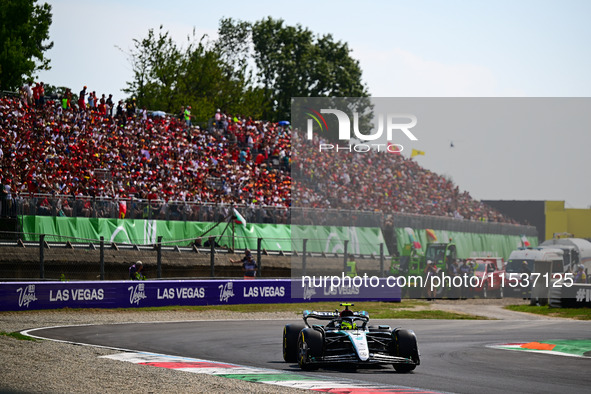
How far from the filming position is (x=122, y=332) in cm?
1853

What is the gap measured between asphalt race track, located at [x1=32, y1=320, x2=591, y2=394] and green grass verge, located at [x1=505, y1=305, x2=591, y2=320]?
3.97 meters

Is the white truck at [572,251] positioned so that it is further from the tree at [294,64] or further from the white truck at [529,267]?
the tree at [294,64]

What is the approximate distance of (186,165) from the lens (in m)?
36.9

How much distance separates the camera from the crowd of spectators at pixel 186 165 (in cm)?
3084

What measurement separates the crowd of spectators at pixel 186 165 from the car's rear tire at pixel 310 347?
17.9 metres

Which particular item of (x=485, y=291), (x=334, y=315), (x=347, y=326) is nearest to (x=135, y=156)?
(x=485, y=291)

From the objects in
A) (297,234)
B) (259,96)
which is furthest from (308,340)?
(259,96)

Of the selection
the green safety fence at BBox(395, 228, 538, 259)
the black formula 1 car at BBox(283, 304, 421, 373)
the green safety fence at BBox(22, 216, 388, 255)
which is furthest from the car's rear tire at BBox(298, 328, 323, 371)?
the green safety fence at BBox(395, 228, 538, 259)

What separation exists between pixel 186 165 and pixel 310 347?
24.9 metres

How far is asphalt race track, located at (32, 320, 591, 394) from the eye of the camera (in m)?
11.9

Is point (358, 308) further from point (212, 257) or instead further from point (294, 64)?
point (294, 64)

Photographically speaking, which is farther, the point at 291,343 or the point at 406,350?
the point at 291,343

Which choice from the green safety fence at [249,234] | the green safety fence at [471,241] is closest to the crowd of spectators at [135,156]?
the green safety fence at [249,234]

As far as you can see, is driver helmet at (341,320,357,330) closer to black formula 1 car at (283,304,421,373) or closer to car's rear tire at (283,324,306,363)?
black formula 1 car at (283,304,421,373)
